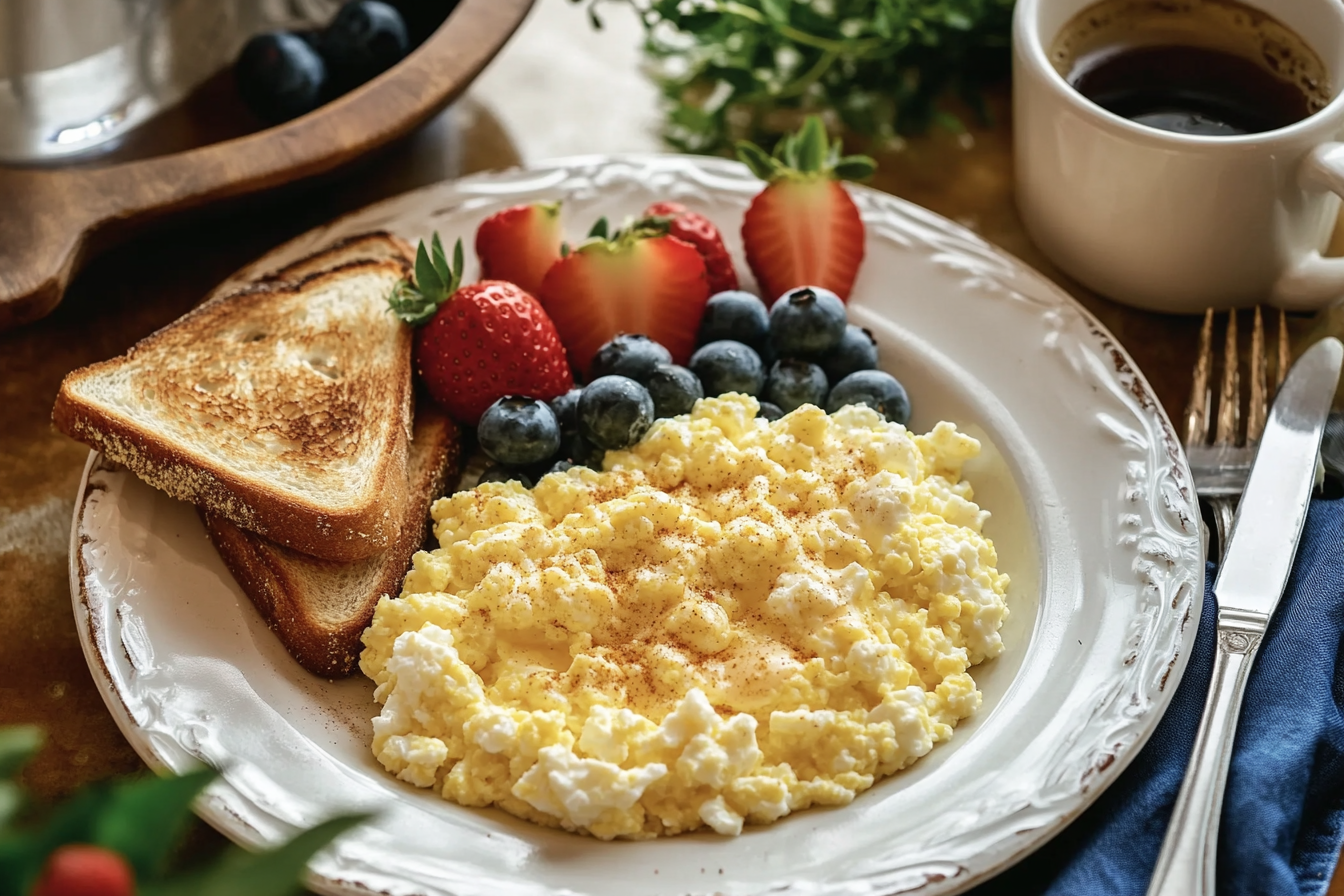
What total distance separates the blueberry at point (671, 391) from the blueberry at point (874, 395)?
217 millimetres

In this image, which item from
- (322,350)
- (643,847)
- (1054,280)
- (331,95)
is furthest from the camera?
(331,95)

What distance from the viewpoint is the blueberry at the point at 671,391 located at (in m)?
1.69

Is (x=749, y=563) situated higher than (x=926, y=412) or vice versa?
(x=749, y=563)

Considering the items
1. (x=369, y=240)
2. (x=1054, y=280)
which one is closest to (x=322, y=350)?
(x=369, y=240)

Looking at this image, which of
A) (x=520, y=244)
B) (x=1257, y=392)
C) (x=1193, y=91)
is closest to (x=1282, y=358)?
(x=1257, y=392)

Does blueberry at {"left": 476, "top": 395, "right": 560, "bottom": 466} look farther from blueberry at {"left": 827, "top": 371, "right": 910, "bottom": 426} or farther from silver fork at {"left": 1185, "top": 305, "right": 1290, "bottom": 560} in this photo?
silver fork at {"left": 1185, "top": 305, "right": 1290, "bottom": 560}

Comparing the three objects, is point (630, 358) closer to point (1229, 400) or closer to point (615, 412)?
point (615, 412)

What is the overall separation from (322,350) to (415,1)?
91cm

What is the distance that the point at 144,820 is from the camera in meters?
0.87

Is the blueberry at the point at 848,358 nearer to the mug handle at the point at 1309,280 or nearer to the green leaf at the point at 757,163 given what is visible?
the green leaf at the point at 757,163

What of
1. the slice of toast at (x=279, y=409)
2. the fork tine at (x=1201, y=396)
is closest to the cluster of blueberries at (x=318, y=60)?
the slice of toast at (x=279, y=409)

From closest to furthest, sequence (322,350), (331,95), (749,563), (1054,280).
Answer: (749,563), (322,350), (1054,280), (331,95)

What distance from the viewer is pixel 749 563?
146 centimetres

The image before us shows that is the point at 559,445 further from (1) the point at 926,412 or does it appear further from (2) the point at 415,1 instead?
(2) the point at 415,1
